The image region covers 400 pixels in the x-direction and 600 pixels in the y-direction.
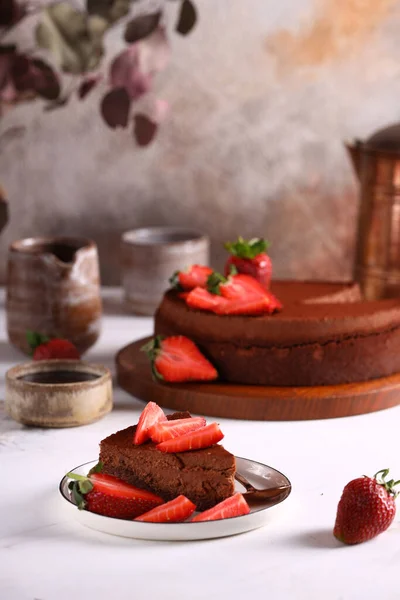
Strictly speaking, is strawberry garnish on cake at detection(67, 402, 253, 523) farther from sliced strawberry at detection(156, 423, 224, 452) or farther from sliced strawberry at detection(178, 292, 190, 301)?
sliced strawberry at detection(178, 292, 190, 301)

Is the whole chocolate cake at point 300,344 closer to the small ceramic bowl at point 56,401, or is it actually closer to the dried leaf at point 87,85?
the small ceramic bowl at point 56,401

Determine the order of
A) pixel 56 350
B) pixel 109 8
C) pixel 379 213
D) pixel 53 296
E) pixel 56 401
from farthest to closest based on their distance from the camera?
pixel 109 8 < pixel 379 213 < pixel 53 296 < pixel 56 350 < pixel 56 401

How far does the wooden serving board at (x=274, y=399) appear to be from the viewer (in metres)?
1.62

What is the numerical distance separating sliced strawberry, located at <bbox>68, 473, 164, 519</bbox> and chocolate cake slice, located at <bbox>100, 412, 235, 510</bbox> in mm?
56

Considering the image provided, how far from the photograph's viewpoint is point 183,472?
1.25 m

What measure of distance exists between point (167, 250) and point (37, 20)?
2.19ft

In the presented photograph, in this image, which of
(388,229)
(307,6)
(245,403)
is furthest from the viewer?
(307,6)

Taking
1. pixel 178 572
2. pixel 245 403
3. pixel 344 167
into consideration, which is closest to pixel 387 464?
pixel 245 403

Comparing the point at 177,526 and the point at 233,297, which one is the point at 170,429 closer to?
the point at 177,526

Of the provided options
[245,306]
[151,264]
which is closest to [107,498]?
[245,306]

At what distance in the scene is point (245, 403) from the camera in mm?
1622

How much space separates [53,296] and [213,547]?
0.86 m

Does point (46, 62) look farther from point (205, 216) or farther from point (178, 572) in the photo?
point (178, 572)

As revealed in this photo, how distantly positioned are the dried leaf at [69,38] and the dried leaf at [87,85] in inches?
0.9
